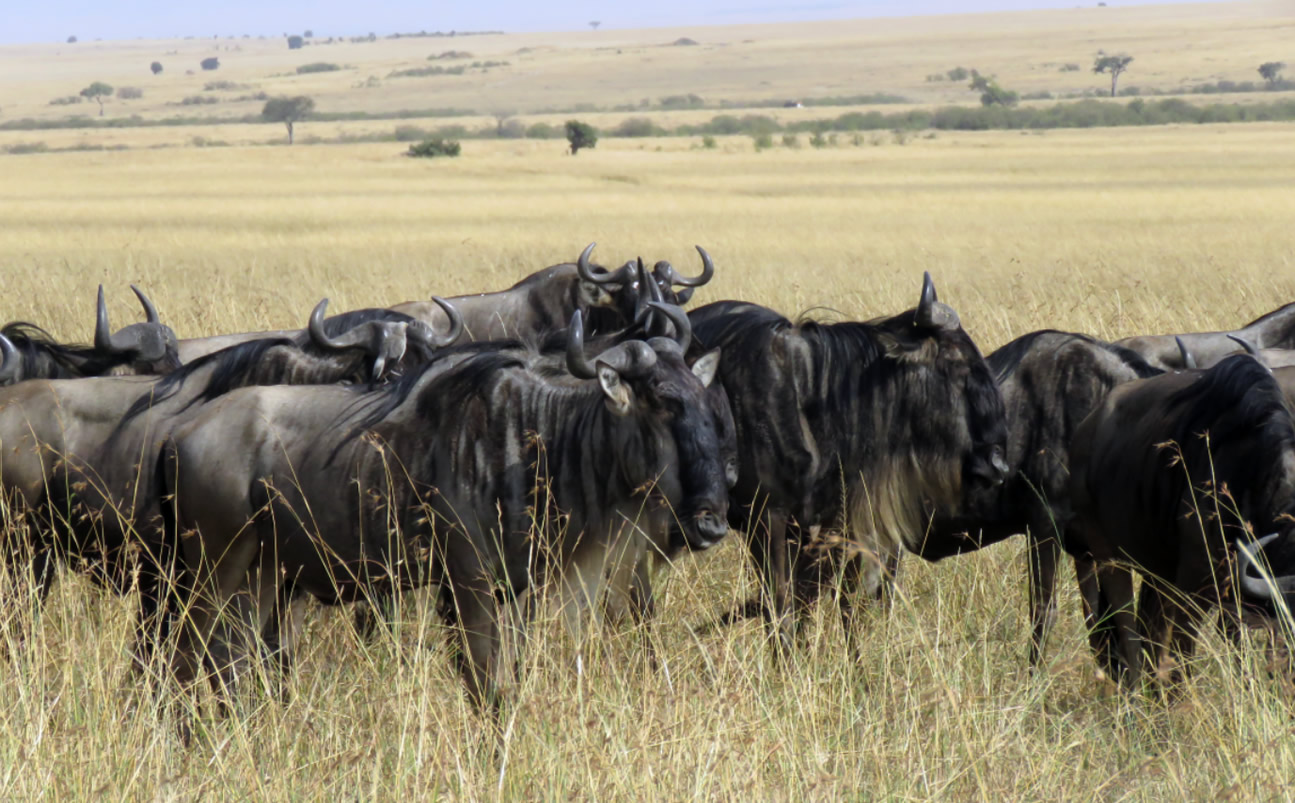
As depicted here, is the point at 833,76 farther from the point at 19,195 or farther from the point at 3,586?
the point at 3,586

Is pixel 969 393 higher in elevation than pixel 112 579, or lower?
higher

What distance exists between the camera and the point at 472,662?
3828 mm

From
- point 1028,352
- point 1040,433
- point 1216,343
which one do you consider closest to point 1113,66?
point 1216,343

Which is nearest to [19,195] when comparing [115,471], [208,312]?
[208,312]

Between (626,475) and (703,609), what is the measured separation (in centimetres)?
94

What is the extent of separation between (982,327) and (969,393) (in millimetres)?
5540

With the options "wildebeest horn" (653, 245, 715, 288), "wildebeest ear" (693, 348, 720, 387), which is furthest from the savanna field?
"wildebeest horn" (653, 245, 715, 288)

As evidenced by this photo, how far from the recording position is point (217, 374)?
15.2 ft

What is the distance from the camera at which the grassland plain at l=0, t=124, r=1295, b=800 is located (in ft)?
10.6

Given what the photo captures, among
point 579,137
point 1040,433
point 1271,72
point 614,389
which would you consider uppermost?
point 614,389

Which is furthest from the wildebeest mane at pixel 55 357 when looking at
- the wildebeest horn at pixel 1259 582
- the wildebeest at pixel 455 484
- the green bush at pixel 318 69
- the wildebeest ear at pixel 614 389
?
the green bush at pixel 318 69

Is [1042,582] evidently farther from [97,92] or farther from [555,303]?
[97,92]

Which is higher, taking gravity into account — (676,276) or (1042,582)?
(676,276)

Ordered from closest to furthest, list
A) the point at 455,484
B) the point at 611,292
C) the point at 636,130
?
1. the point at 455,484
2. the point at 611,292
3. the point at 636,130
